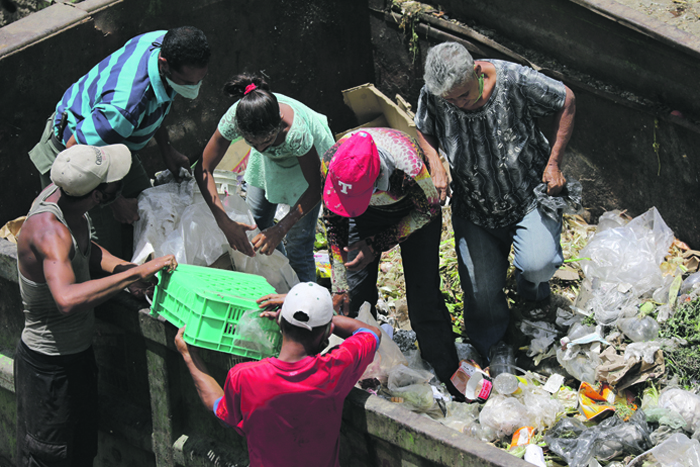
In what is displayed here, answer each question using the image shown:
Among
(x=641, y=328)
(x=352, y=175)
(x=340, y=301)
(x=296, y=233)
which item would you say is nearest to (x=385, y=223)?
(x=340, y=301)

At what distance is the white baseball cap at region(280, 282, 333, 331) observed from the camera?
214 centimetres

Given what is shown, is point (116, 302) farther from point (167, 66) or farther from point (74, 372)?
point (167, 66)

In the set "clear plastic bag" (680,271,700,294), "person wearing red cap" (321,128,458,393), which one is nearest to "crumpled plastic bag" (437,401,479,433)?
"person wearing red cap" (321,128,458,393)

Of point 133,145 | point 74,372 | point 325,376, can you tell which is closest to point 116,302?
point 74,372

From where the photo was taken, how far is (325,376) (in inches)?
84.2

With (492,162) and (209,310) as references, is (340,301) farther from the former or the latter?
(492,162)

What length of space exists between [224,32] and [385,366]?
3.03 metres

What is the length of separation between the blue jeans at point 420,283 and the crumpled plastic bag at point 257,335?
0.88 metres

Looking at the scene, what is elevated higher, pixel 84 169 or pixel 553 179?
pixel 84 169

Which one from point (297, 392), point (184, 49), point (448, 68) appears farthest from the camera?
point (184, 49)

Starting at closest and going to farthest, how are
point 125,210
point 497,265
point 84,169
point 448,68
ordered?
point 84,169
point 448,68
point 125,210
point 497,265

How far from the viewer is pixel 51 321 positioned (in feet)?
8.71

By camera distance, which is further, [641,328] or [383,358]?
[641,328]

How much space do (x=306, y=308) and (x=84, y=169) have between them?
3.53 feet
